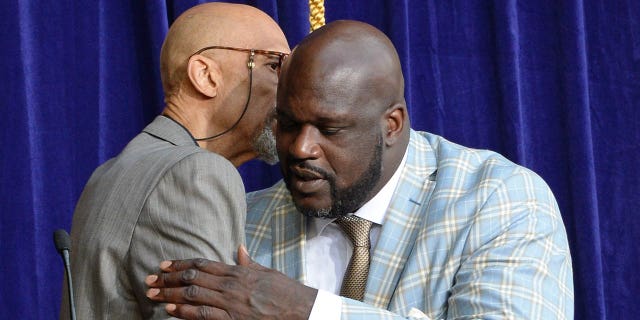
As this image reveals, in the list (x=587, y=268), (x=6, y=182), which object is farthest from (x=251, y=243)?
(x=587, y=268)

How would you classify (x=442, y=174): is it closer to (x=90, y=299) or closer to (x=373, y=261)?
(x=373, y=261)

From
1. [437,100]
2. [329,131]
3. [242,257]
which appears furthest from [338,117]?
[437,100]

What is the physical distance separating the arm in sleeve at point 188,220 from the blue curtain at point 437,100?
1129 millimetres

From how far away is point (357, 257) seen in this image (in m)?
1.94

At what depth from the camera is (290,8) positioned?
2771mm

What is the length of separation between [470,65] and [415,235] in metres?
1.04

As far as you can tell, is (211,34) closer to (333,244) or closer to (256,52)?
(256,52)

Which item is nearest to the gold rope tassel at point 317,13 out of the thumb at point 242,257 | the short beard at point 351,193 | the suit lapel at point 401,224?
the suit lapel at point 401,224

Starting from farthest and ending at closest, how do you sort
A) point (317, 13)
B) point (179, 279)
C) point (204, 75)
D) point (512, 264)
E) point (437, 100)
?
point (437, 100)
point (317, 13)
point (204, 75)
point (512, 264)
point (179, 279)

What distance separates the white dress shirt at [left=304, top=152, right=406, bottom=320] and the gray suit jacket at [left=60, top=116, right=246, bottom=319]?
0.36m

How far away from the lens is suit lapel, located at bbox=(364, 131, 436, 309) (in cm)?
190

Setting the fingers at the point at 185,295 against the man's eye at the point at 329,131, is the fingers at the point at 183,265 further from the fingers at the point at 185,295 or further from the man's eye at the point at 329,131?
the man's eye at the point at 329,131

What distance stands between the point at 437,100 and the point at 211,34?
0.91 metres

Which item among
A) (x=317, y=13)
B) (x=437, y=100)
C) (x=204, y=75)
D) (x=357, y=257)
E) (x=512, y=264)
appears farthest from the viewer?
(x=437, y=100)
